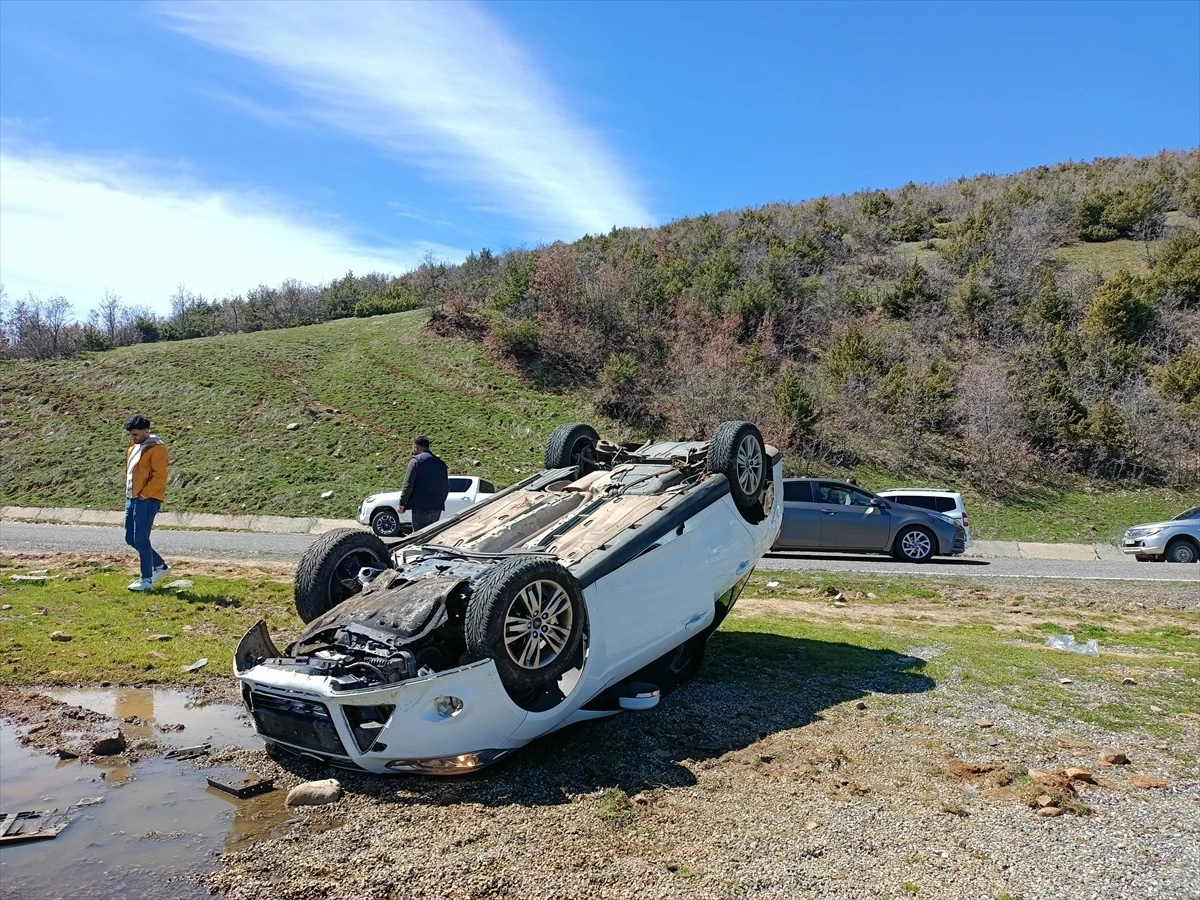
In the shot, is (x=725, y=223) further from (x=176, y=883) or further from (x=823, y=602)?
(x=176, y=883)

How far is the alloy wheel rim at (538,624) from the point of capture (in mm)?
4691

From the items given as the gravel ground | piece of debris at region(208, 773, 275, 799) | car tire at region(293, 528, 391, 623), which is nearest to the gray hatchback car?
the gravel ground

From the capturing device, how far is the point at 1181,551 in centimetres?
1712

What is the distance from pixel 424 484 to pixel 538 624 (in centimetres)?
600

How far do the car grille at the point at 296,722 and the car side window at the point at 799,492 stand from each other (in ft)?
43.6

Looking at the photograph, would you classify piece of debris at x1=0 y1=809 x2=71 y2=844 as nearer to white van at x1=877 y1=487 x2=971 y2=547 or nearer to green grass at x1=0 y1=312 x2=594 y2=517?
white van at x1=877 y1=487 x2=971 y2=547

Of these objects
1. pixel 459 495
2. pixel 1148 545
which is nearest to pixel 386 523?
pixel 459 495

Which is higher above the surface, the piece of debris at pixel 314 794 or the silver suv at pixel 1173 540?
the silver suv at pixel 1173 540

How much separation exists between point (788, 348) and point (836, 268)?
8374mm

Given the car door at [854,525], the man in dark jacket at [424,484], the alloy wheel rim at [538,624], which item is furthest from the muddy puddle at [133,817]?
the car door at [854,525]

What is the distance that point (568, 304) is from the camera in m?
30.7

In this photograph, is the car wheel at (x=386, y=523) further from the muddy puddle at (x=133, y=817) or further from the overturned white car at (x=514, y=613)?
the muddy puddle at (x=133, y=817)

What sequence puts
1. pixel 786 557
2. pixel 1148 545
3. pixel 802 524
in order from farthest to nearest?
pixel 1148 545 → pixel 802 524 → pixel 786 557

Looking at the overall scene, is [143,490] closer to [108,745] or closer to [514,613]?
[108,745]
